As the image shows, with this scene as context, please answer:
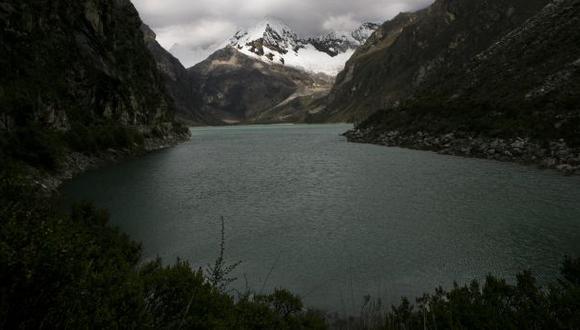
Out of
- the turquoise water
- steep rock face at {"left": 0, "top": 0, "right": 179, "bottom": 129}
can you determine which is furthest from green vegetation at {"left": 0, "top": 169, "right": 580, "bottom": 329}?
steep rock face at {"left": 0, "top": 0, "right": 179, "bottom": 129}

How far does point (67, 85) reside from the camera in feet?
224

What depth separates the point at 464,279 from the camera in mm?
17750

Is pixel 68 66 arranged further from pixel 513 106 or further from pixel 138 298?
pixel 138 298

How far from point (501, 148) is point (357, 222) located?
3284 cm

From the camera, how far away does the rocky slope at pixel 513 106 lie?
158 ft

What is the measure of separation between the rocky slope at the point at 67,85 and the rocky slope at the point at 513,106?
51038 millimetres

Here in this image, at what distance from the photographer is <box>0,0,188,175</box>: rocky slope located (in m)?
45.1

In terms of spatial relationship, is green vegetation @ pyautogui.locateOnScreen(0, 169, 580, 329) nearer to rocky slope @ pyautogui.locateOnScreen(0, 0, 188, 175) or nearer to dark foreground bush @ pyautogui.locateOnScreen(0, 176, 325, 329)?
dark foreground bush @ pyautogui.locateOnScreen(0, 176, 325, 329)

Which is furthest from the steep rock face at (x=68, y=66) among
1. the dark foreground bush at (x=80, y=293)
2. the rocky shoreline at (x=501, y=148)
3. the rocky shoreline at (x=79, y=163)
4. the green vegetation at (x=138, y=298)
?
the rocky shoreline at (x=501, y=148)

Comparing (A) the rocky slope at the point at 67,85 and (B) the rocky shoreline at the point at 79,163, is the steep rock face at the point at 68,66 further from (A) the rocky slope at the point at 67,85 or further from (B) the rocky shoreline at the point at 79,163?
(B) the rocky shoreline at the point at 79,163

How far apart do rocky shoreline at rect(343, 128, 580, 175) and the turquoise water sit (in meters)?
2.16

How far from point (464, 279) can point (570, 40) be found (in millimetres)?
63821

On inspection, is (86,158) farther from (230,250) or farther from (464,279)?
(464,279)

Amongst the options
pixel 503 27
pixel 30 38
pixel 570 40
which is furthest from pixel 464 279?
pixel 503 27
